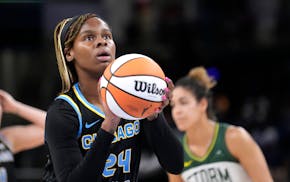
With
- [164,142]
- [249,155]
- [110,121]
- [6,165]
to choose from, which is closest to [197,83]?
[249,155]

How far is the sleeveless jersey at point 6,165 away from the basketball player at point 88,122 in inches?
36.3

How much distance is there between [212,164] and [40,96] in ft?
17.9

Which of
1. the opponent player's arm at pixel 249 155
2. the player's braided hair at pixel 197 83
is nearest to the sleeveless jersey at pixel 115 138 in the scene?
the opponent player's arm at pixel 249 155

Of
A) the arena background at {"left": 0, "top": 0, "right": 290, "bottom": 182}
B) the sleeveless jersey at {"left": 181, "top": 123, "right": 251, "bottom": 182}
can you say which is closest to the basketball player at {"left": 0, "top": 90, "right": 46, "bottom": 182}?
the sleeveless jersey at {"left": 181, "top": 123, "right": 251, "bottom": 182}

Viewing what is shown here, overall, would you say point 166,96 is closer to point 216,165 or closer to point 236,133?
point 236,133

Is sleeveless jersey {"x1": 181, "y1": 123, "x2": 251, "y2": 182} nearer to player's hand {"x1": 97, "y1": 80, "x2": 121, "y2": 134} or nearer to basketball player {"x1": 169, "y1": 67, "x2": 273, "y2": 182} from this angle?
basketball player {"x1": 169, "y1": 67, "x2": 273, "y2": 182}

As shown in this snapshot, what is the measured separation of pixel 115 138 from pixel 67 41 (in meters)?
0.52

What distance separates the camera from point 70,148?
9.81ft

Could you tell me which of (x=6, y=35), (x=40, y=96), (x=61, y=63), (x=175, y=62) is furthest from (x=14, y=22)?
(x=61, y=63)

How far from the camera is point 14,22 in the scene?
9.98 metres

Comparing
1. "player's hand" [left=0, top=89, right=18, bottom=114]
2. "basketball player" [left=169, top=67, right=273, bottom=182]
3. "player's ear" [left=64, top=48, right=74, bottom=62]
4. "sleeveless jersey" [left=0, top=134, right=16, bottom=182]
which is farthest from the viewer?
"basketball player" [left=169, top=67, right=273, bottom=182]

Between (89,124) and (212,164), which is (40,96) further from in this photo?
(89,124)

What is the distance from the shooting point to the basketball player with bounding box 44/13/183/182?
3.02 m

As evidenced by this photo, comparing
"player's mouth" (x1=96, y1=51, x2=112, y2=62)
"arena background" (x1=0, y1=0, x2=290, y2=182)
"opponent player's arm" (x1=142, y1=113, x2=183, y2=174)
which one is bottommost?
"arena background" (x1=0, y1=0, x2=290, y2=182)
